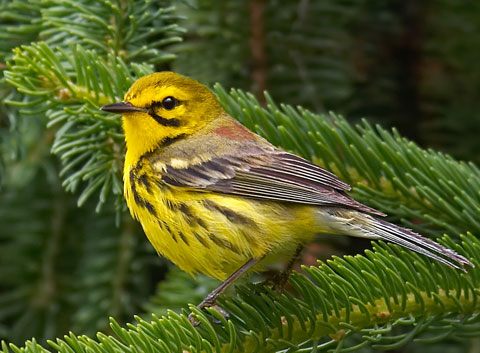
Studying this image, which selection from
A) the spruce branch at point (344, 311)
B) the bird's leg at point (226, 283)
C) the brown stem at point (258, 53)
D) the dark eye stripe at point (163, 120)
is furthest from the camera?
the brown stem at point (258, 53)

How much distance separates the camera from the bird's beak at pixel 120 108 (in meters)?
2.65

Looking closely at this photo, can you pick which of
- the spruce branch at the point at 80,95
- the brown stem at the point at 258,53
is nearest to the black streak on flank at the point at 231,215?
the spruce branch at the point at 80,95

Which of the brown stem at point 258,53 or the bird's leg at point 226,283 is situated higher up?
the brown stem at point 258,53

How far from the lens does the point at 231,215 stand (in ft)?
8.97

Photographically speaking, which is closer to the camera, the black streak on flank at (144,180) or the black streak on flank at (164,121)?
the black streak on flank at (144,180)

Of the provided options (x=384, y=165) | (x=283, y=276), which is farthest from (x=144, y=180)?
(x=384, y=165)

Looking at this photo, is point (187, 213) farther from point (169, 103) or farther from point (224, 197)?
point (169, 103)

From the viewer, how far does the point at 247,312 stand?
2.29m

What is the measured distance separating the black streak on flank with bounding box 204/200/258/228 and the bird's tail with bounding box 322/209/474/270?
294mm

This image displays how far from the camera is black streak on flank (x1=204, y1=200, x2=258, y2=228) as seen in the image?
270 centimetres

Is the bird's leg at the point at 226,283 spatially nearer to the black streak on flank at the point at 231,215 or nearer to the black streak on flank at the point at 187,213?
the black streak on flank at the point at 231,215

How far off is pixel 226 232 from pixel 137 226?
0.84 meters

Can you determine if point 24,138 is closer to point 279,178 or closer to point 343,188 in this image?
point 279,178

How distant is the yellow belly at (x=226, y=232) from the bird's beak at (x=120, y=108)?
380 millimetres
